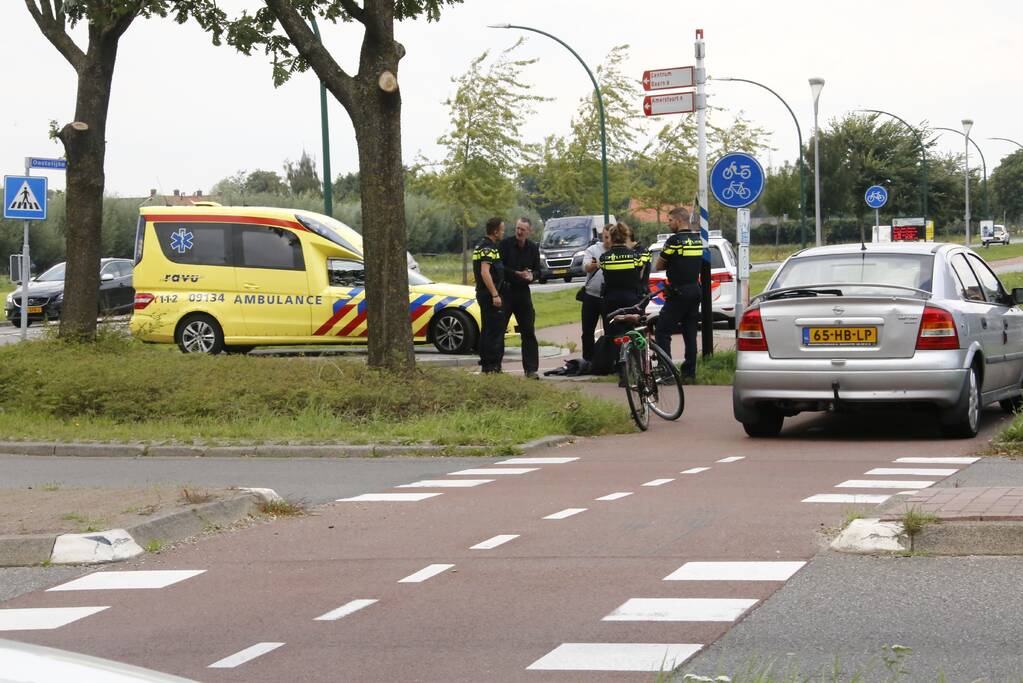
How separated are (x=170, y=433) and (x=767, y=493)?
5.88 meters

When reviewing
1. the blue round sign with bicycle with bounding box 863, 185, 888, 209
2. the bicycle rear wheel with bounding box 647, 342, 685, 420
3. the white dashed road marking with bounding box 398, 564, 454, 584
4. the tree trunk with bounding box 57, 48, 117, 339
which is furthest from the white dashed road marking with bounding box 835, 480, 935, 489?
the blue round sign with bicycle with bounding box 863, 185, 888, 209

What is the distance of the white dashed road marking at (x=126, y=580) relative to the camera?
7027mm

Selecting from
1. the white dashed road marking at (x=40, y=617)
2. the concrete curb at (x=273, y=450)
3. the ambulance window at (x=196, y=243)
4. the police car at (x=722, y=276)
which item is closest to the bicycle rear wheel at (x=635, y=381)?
the concrete curb at (x=273, y=450)

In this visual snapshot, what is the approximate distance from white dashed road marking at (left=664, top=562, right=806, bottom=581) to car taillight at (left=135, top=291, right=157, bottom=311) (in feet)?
55.6

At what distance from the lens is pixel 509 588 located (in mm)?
6648

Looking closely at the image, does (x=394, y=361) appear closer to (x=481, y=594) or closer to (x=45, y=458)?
(x=45, y=458)

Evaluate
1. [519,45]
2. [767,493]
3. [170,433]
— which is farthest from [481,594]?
[519,45]

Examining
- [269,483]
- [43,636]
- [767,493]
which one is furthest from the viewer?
[269,483]

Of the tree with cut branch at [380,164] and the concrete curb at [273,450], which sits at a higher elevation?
the tree with cut branch at [380,164]

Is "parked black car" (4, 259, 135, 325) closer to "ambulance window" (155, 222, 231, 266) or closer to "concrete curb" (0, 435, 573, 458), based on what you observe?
"ambulance window" (155, 222, 231, 266)

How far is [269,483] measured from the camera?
10625 millimetres

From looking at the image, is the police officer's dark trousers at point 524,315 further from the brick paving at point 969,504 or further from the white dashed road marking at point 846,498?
the brick paving at point 969,504

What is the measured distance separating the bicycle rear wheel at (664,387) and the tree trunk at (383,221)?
2.24 meters

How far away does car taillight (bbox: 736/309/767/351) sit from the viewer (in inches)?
484
